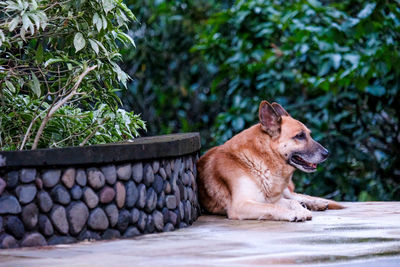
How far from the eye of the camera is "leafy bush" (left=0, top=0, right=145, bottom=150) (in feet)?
17.7

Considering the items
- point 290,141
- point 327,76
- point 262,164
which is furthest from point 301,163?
point 327,76

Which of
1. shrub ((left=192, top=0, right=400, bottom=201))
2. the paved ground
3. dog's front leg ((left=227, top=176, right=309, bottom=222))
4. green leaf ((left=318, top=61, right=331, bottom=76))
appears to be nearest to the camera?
the paved ground

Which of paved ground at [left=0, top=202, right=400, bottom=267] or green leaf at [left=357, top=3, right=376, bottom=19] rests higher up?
green leaf at [left=357, top=3, right=376, bottom=19]

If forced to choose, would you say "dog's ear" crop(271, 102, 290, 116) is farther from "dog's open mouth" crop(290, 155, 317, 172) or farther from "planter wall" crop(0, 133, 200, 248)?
"planter wall" crop(0, 133, 200, 248)

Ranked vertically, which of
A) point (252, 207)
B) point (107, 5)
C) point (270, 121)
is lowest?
point (252, 207)

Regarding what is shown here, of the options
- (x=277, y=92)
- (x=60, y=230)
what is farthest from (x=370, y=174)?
(x=60, y=230)

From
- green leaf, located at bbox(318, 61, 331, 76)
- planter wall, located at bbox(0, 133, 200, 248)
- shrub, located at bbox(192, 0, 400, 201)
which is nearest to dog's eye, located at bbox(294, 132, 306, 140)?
planter wall, located at bbox(0, 133, 200, 248)

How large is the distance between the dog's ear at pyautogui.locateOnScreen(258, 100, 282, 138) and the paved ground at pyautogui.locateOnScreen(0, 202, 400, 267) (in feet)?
3.01

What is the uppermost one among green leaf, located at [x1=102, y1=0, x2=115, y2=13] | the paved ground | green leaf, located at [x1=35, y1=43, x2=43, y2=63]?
green leaf, located at [x1=102, y1=0, x2=115, y2=13]

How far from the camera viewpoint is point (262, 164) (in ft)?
21.2

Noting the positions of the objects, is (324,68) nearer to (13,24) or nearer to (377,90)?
(377,90)

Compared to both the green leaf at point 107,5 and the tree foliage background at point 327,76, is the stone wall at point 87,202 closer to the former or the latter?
the green leaf at point 107,5

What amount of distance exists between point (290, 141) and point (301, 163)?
22 cm

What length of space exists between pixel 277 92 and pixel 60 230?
5.88 m
